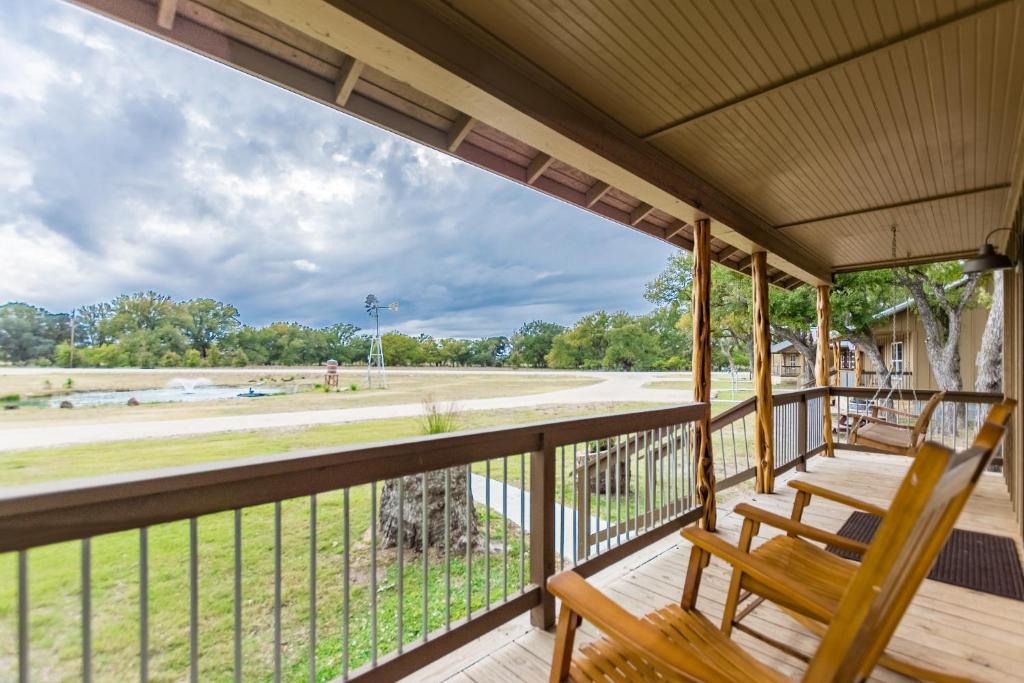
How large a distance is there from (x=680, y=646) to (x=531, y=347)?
1067 cm

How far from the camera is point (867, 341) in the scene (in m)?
13.4

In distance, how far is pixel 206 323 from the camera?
24.9ft

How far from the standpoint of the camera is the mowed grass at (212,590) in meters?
1.99

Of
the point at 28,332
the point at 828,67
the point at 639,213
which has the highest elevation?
the point at 828,67

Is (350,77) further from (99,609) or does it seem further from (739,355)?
(739,355)

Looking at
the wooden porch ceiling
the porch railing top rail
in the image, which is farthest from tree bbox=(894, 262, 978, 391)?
the porch railing top rail

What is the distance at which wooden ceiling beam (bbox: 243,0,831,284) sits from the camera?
62.3 inches

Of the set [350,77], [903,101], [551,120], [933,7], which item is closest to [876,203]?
[903,101]

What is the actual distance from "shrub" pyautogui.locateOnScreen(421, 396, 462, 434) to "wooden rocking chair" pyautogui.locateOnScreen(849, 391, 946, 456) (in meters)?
4.50

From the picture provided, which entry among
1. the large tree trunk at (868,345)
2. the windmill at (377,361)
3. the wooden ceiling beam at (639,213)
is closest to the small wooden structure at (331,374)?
the windmill at (377,361)

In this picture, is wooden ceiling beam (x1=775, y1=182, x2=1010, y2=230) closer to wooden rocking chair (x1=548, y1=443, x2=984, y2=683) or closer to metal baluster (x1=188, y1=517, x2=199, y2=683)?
wooden rocking chair (x1=548, y1=443, x2=984, y2=683)

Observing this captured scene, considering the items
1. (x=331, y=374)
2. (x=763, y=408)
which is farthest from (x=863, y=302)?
(x=331, y=374)

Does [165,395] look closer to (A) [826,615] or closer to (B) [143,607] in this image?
(B) [143,607]

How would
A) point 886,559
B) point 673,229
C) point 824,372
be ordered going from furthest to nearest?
1. point 824,372
2. point 673,229
3. point 886,559
